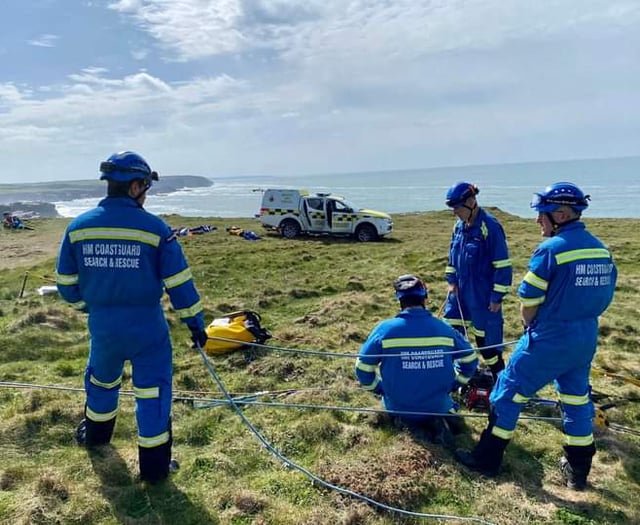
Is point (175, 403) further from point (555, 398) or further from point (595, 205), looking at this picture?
point (595, 205)

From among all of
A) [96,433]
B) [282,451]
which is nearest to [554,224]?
[282,451]

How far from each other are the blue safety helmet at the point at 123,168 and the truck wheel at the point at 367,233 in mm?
17232

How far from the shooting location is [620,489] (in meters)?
3.57

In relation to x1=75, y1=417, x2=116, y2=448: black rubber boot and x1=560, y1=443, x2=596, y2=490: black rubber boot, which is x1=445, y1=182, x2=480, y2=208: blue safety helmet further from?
x1=75, y1=417, x2=116, y2=448: black rubber boot

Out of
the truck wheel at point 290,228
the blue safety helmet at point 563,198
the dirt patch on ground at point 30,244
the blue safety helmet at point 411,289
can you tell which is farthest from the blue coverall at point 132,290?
the truck wheel at point 290,228

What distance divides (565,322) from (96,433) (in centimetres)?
381

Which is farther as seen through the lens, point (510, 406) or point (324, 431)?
point (324, 431)

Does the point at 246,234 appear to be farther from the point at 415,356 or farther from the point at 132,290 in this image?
the point at 132,290

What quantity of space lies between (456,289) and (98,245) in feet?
11.9

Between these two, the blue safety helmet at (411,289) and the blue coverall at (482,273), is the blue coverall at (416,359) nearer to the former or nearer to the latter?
the blue safety helmet at (411,289)

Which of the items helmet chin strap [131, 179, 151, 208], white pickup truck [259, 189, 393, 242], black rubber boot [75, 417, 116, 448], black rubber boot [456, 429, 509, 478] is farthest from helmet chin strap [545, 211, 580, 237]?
white pickup truck [259, 189, 393, 242]

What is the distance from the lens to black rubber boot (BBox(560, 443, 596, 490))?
11.6 ft

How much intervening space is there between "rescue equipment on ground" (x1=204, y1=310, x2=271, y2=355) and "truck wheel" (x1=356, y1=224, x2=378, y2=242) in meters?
13.7

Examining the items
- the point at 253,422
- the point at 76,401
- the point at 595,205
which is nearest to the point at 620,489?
the point at 253,422
